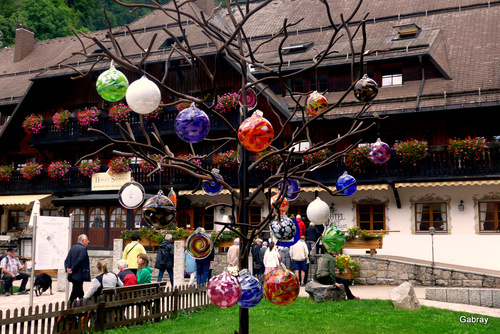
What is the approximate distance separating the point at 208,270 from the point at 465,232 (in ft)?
33.8

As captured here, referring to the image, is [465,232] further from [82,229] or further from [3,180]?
[3,180]

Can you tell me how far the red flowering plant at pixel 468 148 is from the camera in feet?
64.6

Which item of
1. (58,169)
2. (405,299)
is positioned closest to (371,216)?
(405,299)

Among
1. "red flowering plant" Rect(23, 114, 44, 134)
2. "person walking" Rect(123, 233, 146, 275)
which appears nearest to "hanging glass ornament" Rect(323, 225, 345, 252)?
"person walking" Rect(123, 233, 146, 275)

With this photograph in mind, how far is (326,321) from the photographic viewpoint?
1066 cm

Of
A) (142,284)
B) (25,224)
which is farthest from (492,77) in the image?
(25,224)

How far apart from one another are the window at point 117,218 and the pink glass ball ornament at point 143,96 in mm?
20013

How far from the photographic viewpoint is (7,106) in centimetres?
3067

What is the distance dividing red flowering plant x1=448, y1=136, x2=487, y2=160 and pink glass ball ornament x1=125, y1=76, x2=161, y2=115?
16.9 metres

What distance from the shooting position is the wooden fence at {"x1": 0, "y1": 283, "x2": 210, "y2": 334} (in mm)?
8719

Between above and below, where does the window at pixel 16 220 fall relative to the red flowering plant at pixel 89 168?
below

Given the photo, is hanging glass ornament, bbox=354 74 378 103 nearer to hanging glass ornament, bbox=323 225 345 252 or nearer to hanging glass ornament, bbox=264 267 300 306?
hanging glass ornament, bbox=323 225 345 252

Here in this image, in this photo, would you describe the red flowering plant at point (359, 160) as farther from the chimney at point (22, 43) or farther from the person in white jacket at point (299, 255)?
the chimney at point (22, 43)

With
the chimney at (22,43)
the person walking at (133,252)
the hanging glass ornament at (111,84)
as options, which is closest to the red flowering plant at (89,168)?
the person walking at (133,252)
